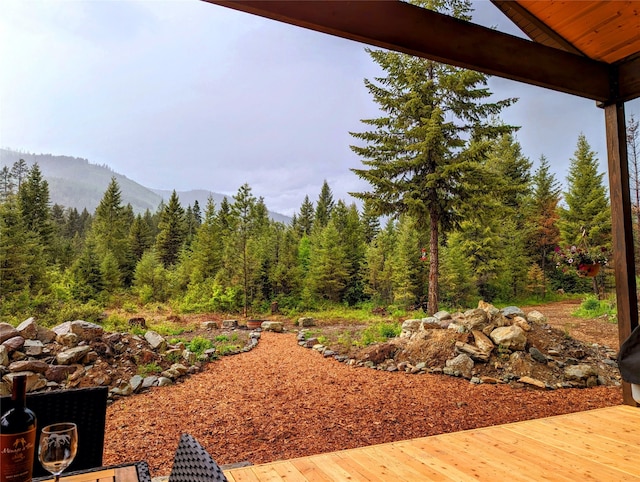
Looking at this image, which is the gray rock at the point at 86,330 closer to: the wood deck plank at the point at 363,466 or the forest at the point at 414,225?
the forest at the point at 414,225

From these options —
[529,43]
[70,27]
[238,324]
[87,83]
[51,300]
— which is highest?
[70,27]

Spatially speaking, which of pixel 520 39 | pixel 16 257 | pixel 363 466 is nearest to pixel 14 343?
pixel 16 257

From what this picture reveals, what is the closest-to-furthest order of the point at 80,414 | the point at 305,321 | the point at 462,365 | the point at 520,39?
the point at 80,414
the point at 520,39
the point at 462,365
the point at 305,321

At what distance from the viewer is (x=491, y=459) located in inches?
86.0

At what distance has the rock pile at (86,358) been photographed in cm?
289

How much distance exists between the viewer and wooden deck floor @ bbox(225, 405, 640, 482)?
2.00 m

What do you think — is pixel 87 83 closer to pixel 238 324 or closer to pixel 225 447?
pixel 238 324

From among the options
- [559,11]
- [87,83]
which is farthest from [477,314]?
[87,83]

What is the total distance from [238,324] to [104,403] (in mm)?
3186

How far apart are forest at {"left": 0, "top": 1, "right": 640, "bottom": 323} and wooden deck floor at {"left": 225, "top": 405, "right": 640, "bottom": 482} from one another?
8.03 feet

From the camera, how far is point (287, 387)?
363 centimetres

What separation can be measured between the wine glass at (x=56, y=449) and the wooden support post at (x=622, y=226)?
11.8 feet

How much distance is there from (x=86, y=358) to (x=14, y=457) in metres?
2.83

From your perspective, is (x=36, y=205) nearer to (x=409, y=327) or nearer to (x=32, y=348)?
(x=32, y=348)
